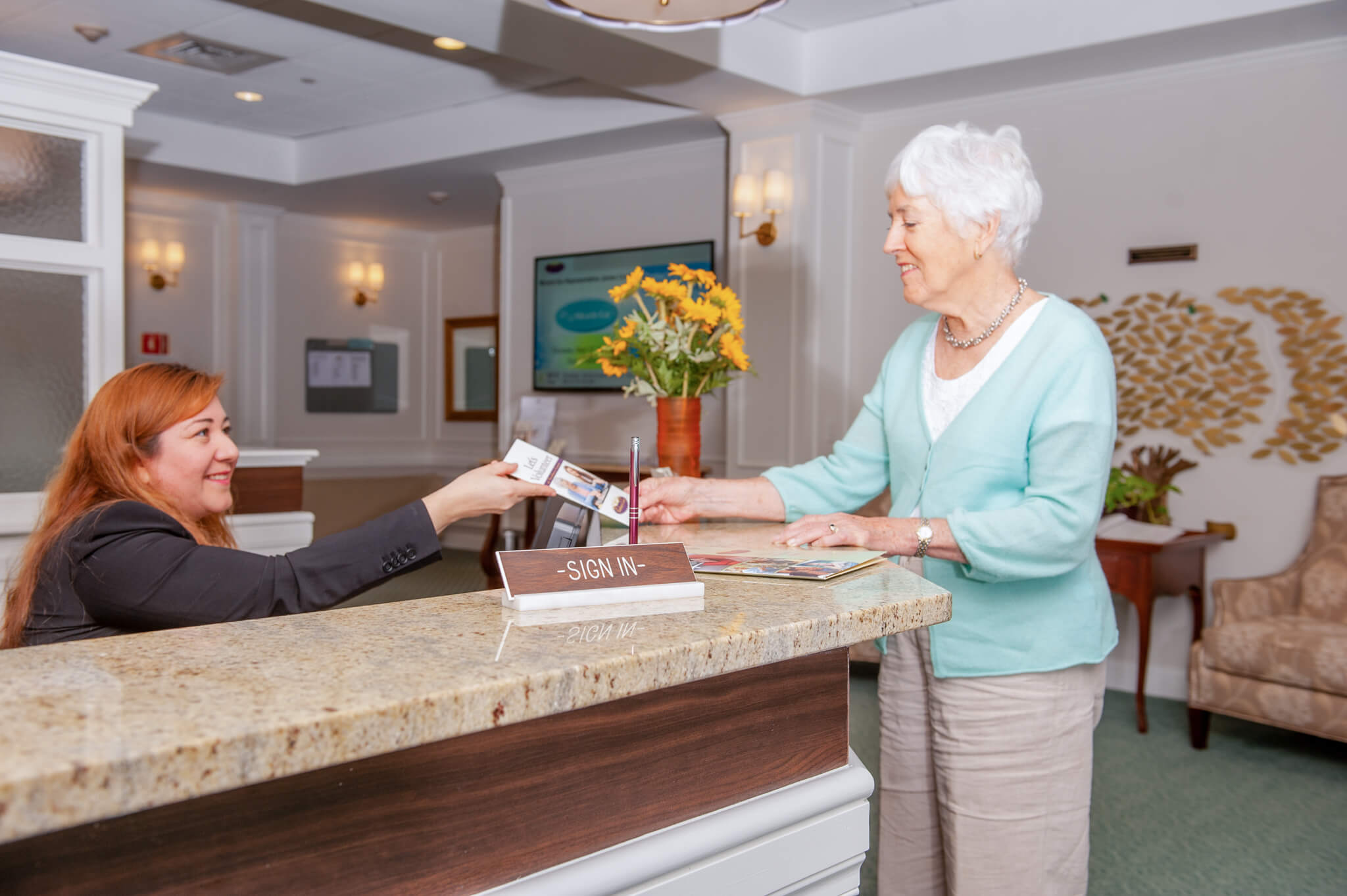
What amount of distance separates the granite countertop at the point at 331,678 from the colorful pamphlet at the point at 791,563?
0.10 m

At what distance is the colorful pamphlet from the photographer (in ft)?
4.72

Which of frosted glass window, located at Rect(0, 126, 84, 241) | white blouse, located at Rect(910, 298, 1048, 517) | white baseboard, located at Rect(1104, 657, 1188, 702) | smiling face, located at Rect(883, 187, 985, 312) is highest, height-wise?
frosted glass window, located at Rect(0, 126, 84, 241)

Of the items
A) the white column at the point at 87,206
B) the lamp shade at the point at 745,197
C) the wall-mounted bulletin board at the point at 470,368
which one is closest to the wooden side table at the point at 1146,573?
the lamp shade at the point at 745,197

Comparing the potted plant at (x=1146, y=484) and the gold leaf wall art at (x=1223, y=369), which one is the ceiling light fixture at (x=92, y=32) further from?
the potted plant at (x=1146, y=484)

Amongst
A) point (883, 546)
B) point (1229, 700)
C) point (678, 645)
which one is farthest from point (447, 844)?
Answer: point (1229, 700)

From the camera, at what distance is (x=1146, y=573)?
4.32 metres

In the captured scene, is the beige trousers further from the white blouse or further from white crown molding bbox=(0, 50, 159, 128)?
white crown molding bbox=(0, 50, 159, 128)

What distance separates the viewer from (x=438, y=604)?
4.05 ft

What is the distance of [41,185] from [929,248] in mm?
3052

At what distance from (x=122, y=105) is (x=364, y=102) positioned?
3.11 meters

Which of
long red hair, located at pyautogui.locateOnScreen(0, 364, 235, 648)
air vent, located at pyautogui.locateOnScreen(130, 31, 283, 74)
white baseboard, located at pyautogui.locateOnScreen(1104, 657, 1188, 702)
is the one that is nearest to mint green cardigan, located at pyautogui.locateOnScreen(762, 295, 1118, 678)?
long red hair, located at pyautogui.locateOnScreen(0, 364, 235, 648)

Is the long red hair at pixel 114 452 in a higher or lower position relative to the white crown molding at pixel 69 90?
lower

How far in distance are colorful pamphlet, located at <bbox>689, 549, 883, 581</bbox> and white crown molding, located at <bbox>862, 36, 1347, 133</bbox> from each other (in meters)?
4.00

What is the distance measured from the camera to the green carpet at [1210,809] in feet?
9.70
